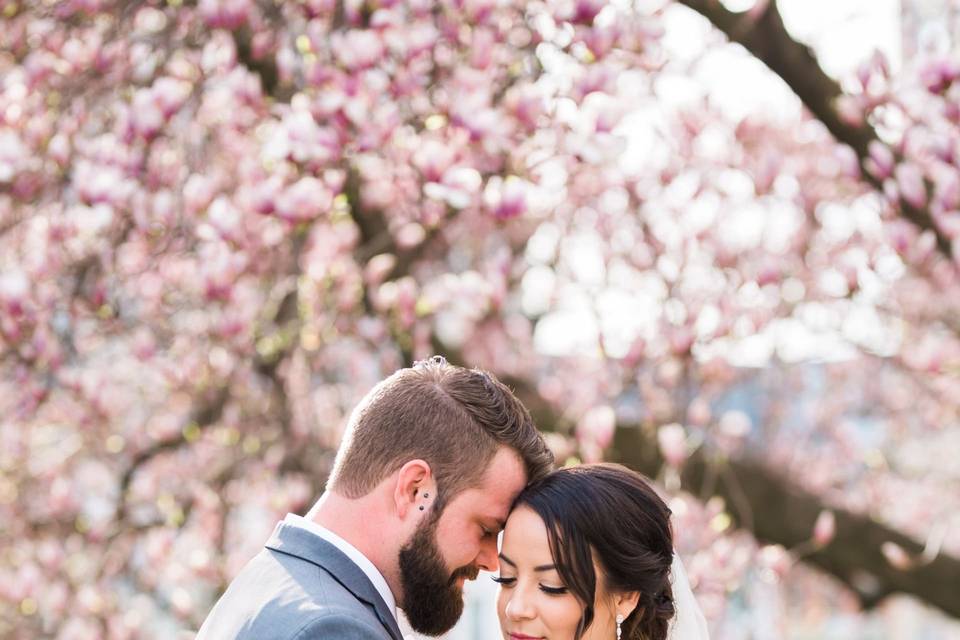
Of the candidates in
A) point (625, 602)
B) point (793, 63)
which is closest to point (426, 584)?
point (625, 602)

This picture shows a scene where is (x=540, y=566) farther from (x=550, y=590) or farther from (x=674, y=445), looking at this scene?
(x=674, y=445)

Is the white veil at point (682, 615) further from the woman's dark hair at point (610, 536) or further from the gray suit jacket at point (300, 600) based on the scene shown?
the gray suit jacket at point (300, 600)

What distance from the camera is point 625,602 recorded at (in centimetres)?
358

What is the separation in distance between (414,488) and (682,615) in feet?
3.34

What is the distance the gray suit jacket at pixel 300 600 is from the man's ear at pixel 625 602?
69cm

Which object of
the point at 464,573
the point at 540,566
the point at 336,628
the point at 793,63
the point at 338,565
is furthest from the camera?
the point at 793,63

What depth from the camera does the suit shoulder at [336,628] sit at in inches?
109

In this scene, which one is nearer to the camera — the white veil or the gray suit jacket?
the gray suit jacket

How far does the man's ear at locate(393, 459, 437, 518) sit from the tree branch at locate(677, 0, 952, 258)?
236cm

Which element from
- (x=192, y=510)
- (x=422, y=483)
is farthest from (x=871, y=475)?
(x=422, y=483)

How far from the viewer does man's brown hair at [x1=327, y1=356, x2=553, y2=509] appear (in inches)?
124

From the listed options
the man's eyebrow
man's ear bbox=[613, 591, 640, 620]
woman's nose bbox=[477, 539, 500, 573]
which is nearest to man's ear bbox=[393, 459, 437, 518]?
woman's nose bbox=[477, 539, 500, 573]

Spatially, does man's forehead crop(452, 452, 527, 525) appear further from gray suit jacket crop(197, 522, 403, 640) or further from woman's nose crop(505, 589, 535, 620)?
gray suit jacket crop(197, 522, 403, 640)

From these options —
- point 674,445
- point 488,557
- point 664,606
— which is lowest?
point 674,445
